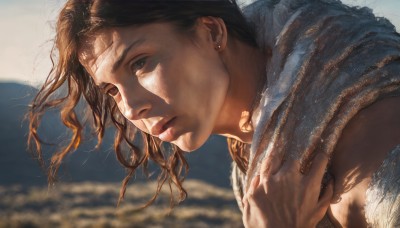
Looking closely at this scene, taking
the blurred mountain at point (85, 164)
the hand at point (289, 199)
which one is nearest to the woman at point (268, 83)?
the hand at point (289, 199)

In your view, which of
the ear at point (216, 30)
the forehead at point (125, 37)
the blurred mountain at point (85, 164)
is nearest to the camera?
the forehead at point (125, 37)

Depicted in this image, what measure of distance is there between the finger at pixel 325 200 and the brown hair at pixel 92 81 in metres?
0.69

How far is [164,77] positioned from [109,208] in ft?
23.1

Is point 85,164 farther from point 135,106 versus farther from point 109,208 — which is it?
point 135,106

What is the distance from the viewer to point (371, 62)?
2.25 metres

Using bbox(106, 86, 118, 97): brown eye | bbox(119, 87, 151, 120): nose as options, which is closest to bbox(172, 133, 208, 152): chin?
bbox(119, 87, 151, 120): nose

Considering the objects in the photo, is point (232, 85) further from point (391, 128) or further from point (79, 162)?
point (79, 162)

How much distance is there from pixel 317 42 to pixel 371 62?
0.61 feet

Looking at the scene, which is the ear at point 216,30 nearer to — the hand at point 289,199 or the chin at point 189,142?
the chin at point 189,142

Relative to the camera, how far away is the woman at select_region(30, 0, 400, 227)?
2.08m

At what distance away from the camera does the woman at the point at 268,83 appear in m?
2.08

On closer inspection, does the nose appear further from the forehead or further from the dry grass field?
the dry grass field

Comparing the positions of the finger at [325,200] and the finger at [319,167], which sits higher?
the finger at [319,167]

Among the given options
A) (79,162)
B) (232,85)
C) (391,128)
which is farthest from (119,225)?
(391,128)
